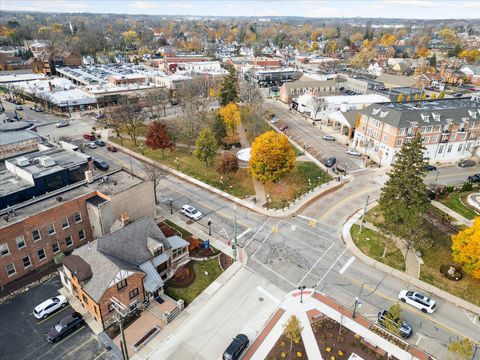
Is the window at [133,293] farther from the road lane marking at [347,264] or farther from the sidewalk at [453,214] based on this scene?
the sidewalk at [453,214]

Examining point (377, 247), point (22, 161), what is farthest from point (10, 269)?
point (377, 247)

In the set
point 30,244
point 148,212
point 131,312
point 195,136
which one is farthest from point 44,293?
point 195,136

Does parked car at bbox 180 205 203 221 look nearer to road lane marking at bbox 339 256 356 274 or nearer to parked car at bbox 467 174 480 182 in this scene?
road lane marking at bbox 339 256 356 274

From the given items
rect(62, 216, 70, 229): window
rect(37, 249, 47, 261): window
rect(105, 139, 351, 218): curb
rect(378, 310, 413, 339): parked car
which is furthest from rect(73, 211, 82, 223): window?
rect(378, 310, 413, 339): parked car

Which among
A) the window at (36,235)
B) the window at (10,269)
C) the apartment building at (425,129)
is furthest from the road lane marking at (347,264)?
the window at (10,269)

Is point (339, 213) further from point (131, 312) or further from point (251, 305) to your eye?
point (131, 312)

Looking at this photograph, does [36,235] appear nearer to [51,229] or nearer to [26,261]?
[51,229]
